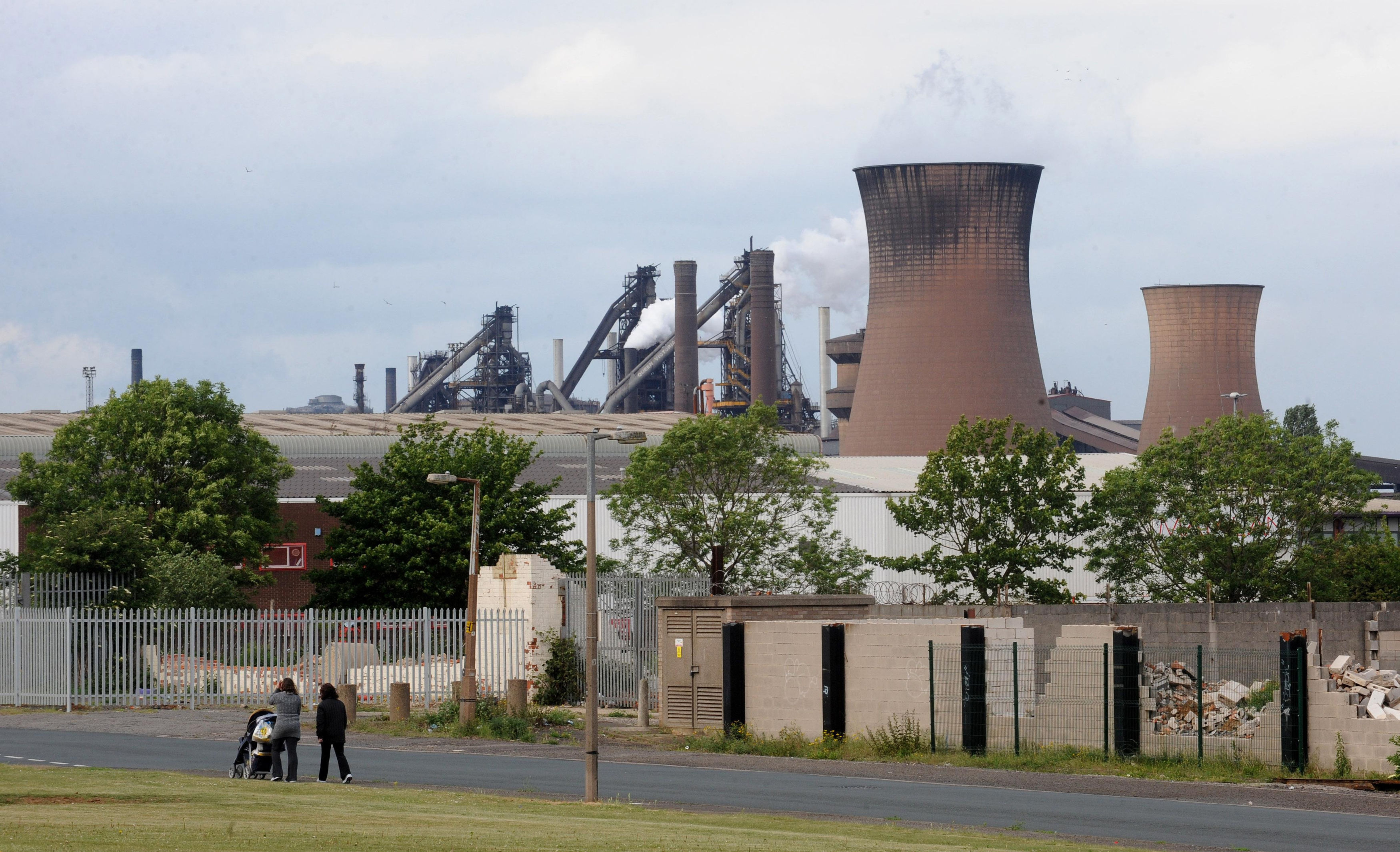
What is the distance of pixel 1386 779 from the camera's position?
20.9 meters

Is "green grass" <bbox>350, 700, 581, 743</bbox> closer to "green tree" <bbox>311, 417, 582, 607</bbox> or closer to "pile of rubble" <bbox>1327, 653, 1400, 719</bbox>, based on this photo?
"green tree" <bbox>311, 417, 582, 607</bbox>

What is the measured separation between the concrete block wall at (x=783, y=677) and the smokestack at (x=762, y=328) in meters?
83.0

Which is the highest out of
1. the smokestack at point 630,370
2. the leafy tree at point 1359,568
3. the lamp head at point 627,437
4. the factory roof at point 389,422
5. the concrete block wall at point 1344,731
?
the smokestack at point 630,370

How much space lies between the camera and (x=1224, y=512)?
46.3 metres

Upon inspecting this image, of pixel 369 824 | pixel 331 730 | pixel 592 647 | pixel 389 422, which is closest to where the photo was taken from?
pixel 369 824

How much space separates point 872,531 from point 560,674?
2249 cm

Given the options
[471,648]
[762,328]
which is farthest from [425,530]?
[762,328]

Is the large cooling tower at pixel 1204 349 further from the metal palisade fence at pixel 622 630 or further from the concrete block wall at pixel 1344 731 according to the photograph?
the concrete block wall at pixel 1344 731

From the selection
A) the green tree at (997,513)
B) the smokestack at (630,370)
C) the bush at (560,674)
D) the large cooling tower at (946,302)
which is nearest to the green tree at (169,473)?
the bush at (560,674)

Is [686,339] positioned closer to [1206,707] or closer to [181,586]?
[181,586]

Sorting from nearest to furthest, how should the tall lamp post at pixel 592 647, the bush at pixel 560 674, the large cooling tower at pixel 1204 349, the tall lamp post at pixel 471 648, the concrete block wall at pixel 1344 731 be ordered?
the tall lamp post at pixel 592 647 → the concrete block wall at pixel 1344 731 → the tall lamp post at pixel 471 648 → the bush at pixel 560 674 → the large cooling tower at pixel 1204 349

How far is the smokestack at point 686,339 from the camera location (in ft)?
368

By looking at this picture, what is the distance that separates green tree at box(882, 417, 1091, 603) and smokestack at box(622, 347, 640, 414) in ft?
256

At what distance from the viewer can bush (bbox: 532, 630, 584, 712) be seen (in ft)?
110
